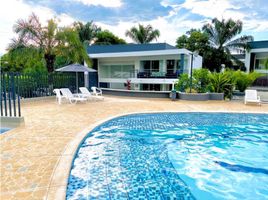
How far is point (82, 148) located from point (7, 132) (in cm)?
278

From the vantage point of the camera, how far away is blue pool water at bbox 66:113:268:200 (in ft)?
13.3

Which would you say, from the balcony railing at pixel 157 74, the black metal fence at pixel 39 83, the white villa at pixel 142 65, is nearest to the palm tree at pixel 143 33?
the white villa at pixel 142 65

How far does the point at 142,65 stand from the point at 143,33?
15594 mm

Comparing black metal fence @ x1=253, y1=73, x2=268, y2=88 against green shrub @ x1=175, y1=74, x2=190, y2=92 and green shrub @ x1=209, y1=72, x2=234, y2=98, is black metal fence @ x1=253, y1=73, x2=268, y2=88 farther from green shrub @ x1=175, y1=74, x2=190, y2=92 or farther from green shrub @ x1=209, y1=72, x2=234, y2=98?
green shrub @ x1=175, y1=74, x2=190, y2=92

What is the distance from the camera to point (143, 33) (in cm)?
3722

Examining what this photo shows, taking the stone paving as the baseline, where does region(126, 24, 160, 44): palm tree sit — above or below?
above

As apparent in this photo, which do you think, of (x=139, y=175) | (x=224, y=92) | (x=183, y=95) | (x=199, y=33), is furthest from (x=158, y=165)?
(x=199, y=33)

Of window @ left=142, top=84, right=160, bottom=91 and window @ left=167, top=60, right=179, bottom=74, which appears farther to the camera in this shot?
window @ left=142, top=84, right=160, bottom=91

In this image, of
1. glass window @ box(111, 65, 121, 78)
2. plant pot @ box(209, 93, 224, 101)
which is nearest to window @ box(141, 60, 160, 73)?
glass window @ box(111, 65, 121, 78)

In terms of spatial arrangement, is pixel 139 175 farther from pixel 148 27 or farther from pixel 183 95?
pixel 148 27

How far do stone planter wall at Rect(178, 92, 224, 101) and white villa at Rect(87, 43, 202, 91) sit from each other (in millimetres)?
5191

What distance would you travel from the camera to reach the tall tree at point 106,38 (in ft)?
128

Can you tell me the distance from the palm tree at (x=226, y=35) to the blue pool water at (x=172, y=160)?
939 inches

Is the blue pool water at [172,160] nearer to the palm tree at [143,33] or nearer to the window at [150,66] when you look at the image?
the window at [150,66]
